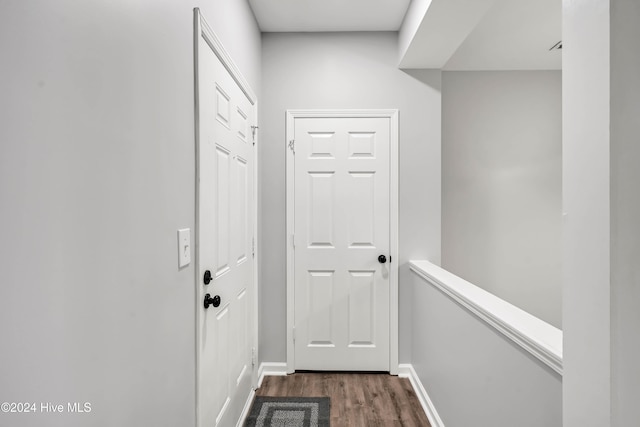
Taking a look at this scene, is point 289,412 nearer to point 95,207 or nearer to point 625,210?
point 95,207

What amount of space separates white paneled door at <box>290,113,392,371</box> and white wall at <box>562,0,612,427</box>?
77.1 inches

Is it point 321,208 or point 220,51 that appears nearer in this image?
point 220,51

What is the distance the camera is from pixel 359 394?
2.42m

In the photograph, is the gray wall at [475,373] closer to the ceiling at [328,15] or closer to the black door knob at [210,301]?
the black door knob at [210,301]

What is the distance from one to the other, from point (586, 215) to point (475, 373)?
1.08 metres

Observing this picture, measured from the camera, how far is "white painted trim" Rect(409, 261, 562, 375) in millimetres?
997

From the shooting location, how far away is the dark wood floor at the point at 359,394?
7.01 feet

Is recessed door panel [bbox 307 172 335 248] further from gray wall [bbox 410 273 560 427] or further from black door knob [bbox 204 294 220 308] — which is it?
black door knob [bbox 204 294 220 308]

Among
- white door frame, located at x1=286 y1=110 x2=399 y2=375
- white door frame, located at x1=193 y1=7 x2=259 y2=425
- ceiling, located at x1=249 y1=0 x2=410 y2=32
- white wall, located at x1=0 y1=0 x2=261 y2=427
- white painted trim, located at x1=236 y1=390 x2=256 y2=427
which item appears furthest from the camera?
white door frame, located at x1=286 y1=110 x2=399 y2=375

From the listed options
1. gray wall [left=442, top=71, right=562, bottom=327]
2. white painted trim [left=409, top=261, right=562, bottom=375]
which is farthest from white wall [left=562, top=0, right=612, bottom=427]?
gray wall [left=442, top=71, right=562, bottom=327]

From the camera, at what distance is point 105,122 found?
79 cm

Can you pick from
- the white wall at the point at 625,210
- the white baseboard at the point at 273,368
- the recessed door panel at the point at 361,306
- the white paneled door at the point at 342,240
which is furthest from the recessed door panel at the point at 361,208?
the white wall at the point at 625,210

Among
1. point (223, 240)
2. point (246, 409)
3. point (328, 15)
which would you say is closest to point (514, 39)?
point (328, 15)

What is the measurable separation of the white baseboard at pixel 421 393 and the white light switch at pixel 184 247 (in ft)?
5.46
